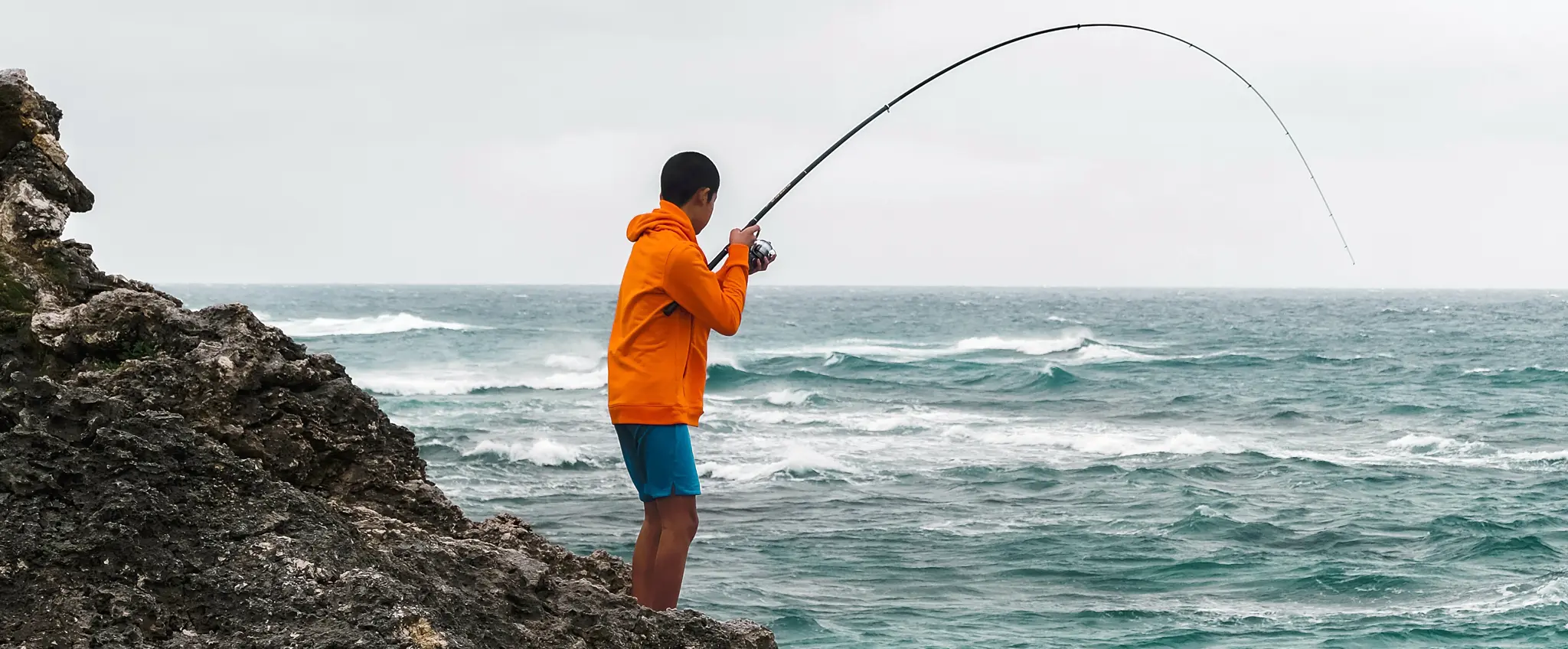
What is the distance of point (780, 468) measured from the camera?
18953mm

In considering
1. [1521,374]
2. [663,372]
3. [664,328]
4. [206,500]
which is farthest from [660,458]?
[1521,374]

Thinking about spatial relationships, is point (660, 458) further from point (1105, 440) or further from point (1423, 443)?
point (1423, 443)

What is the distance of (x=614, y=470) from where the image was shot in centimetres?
→ 1927

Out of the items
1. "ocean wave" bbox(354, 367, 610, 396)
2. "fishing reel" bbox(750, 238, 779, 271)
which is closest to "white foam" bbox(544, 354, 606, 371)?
"ocean wave" bbox(354, 367, 610, 396)

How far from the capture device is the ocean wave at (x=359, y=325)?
58.6 m

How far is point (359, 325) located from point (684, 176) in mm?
63540

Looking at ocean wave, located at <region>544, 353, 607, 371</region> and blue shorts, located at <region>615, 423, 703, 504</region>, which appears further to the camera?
ocean wave, located at <region>544, 353, 607, 371</region>

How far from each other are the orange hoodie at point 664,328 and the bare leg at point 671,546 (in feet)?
0.78

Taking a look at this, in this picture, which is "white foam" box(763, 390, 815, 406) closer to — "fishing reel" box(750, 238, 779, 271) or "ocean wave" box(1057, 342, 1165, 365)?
"ocean wave" box(1057, 342, 1165, 365)

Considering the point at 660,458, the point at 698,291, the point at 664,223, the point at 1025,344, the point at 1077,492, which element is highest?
the point at 664,223

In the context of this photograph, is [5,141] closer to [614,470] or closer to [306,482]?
[306,482]

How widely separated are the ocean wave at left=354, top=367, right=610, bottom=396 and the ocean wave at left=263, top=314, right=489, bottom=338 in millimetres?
16594

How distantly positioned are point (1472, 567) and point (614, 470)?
1109 cm

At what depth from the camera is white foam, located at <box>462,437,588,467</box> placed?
792 inches
